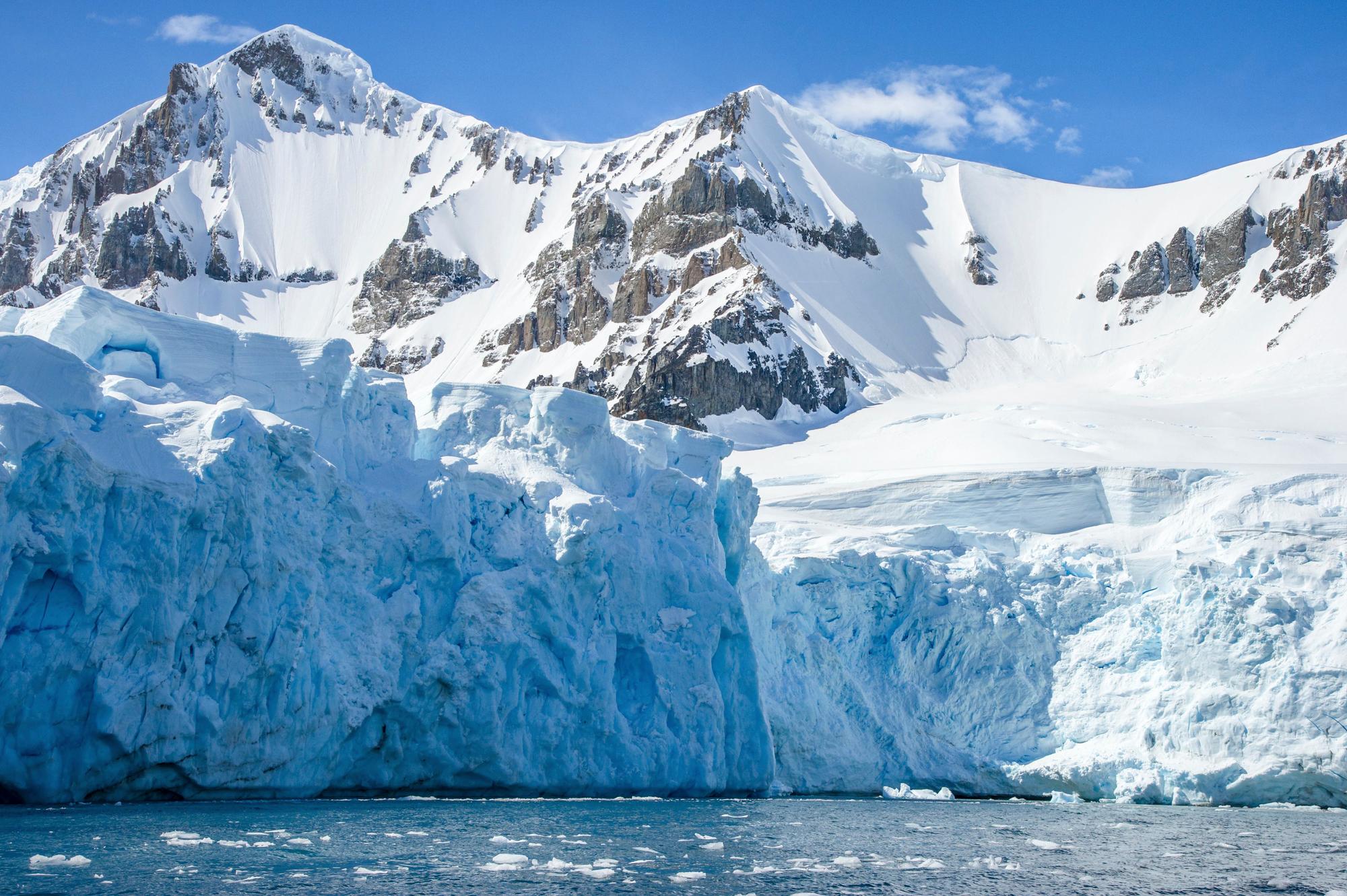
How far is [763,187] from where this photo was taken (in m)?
107

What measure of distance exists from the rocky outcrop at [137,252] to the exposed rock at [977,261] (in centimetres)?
6345

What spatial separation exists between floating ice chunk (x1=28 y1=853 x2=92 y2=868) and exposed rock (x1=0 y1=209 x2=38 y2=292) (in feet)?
363

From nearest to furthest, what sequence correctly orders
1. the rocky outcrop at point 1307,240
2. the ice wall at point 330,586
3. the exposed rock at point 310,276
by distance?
the ice wall at point 330,586 < the rocky outcrop at point 1307,240 < the exposed rock at point 310,276

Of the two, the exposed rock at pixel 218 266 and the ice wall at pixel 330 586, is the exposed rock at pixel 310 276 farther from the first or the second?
the ice wall at pixel 330 586

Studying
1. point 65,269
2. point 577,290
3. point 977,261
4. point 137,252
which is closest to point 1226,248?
point 977,261

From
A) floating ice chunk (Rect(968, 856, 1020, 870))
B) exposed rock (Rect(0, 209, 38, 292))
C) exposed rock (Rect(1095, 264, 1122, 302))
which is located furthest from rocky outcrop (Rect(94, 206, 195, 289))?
floating ice chunk (Rect(968, 856, 1020, 870))

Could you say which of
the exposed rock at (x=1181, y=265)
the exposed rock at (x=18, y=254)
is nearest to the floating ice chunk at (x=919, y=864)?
the exposed rock at (x=1181, y=265)

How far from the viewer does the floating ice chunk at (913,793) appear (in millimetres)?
31234

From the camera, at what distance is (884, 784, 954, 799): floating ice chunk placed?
31.2 m

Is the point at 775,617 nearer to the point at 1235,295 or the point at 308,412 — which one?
the point at 308,412

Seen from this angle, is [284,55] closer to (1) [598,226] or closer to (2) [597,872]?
(1) [598,226]

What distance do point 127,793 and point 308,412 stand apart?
301 inches

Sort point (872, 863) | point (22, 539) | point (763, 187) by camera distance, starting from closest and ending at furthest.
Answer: point (872, 863)
point (22, 539)
point (763, 187)

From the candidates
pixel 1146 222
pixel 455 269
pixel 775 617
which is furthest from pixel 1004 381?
pixel 775 617
